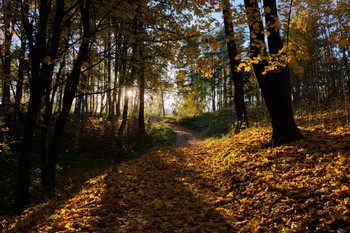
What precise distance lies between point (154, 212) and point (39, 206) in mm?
3614

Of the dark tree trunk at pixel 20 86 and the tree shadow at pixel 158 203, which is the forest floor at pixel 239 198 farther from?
the dark tree trunk at pixel 20 86

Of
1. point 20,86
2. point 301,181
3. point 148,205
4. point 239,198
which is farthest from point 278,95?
point 20,86

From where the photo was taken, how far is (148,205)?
451cm

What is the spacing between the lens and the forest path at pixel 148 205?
340 cm

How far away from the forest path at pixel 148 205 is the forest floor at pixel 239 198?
2cm

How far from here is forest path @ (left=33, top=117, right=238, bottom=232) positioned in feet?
11.2

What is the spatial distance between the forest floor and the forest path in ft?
0.06

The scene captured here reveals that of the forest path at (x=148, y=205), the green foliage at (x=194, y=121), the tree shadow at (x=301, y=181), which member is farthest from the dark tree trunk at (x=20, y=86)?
the green foliage at (x=194, y=121)

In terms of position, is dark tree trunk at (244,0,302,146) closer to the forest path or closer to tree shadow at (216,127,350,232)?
tree shadow at (216,127,350,232)

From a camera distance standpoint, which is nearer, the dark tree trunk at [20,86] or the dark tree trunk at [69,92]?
the dark tree trunk at [69,92]

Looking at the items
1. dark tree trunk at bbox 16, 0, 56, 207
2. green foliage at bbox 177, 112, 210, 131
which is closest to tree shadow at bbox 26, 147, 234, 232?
dark tree trunk at bbox 16, 0, 56, 207

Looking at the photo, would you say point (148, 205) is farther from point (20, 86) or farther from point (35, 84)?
point (20, 86)

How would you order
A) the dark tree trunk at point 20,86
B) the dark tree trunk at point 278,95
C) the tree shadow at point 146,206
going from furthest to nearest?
1. the dark tree trunk at point 20,86
2. the dark tree trunk at point 278,95
3. the tree shadow at point 146,206

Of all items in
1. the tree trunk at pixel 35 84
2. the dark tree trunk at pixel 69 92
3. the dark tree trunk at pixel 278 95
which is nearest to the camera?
the tree trunk at pixel 35 84
